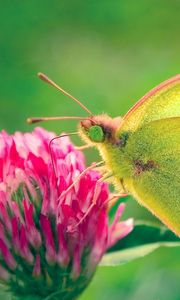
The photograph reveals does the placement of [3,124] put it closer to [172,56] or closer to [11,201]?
[172,56]

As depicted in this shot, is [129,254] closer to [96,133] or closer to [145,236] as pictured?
[145,236]

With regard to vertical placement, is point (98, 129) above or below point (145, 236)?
above

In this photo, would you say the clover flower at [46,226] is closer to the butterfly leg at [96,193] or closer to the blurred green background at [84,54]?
the butterfly leg at [96,193]

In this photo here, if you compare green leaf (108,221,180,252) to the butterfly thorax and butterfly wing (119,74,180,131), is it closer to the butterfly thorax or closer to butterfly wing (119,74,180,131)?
the butterfly thorax

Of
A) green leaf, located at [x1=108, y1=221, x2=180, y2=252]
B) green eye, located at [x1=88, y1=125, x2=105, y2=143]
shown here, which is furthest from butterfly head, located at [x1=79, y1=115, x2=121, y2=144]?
green leaf, located at [x1=108, y1=221, x2=180, y2=252]

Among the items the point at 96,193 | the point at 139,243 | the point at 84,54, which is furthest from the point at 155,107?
the point at 84,54
